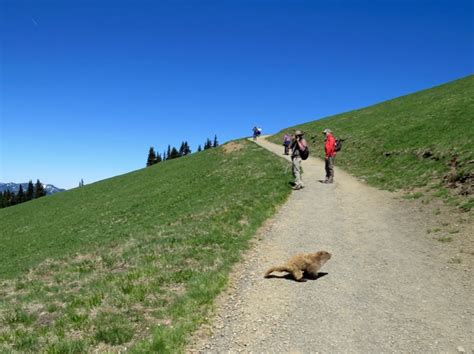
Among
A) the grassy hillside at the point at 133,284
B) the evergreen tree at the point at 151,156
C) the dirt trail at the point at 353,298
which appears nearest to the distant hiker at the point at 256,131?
the grassy hillside at the point at 133,284

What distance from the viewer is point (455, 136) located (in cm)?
2552

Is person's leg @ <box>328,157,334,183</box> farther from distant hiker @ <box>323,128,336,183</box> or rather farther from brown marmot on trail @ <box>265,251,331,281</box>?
brown marmot on trail @ <box>265,251,331,281</box>

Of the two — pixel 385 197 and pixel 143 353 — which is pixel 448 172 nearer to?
pixel 385 197

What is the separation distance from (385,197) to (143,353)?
15929 mm

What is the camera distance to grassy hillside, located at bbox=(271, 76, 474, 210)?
62.1ft

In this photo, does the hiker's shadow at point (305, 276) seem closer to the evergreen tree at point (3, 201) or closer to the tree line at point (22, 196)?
the tree line at point (22, 196)

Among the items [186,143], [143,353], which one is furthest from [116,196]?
[186,143]

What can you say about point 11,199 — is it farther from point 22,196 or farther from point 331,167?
point 331,167

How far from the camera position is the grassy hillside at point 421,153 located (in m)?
18.9

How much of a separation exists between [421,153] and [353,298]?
18569 mm

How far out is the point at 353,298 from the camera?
30.7 feet

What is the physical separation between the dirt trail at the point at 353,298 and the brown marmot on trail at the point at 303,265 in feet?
0.85

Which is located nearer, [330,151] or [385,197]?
[385,197]

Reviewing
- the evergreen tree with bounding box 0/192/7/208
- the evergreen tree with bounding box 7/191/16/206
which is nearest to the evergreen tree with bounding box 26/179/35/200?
the evergreen tree with bounding box 7/191/16/206
